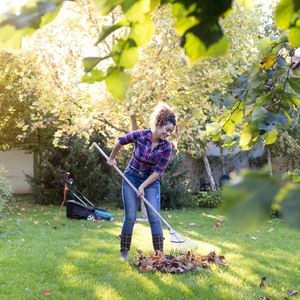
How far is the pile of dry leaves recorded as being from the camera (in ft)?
15.3

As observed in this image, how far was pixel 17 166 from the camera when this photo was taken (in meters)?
18.4

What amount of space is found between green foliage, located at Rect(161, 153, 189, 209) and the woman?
24.7 ft

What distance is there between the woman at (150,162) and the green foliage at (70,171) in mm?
8342

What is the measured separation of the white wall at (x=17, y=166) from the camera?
59.7ft

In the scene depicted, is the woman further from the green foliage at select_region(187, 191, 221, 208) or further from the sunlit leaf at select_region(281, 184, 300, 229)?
the green foliage at select_region(187, 191, 221, 208)

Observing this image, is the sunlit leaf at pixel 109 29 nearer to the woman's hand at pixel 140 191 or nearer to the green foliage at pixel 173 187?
the woman's hand at pixel 140 191

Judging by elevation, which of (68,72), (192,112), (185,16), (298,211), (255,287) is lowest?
(255,287)

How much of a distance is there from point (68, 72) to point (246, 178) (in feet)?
30.6

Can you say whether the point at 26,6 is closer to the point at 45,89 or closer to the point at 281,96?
the point at 281,96

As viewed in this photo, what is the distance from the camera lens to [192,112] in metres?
9.94

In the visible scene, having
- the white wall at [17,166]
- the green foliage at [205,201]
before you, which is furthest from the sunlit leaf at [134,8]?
the white wall at [17,166]

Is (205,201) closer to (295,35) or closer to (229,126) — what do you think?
(229,126)

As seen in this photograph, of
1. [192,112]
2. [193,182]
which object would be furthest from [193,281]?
[193,182]

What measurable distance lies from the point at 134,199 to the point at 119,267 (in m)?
0.73
